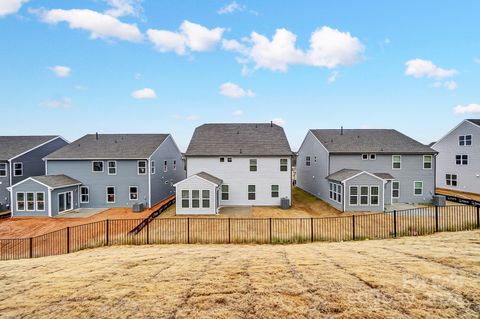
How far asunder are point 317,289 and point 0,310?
657 cm

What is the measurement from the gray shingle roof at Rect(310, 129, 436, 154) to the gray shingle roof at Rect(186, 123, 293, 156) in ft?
17.5

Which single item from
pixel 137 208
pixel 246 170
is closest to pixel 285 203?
pixel 246 170

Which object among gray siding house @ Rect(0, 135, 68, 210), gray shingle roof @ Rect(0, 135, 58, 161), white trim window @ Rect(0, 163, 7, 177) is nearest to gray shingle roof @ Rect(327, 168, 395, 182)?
gray siding house @ Rect(0, 135, 68, 210)

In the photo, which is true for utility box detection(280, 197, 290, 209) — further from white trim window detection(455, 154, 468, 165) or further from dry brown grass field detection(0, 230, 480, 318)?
white trim window detection(455, 154, 468, 165)

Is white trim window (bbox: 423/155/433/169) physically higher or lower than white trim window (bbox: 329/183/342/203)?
higher

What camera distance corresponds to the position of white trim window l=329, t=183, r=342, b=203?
22.4m

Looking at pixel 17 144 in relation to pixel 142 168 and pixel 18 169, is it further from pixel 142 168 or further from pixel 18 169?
pixel 142 168

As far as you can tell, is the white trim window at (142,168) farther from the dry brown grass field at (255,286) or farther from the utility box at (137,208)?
the dry brown grass field at (255,286)

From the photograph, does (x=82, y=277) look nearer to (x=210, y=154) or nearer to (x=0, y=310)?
(x=0, y=310)

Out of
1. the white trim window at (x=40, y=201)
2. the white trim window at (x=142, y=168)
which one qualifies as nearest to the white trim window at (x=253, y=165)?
the white trim window at (x=142, y=168)

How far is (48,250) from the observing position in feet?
43.1

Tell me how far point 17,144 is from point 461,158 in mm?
51674

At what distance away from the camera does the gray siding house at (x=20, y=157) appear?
82.6 feet

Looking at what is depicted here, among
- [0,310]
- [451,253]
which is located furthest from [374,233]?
[0,310]
